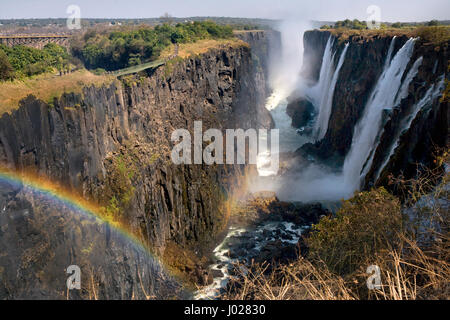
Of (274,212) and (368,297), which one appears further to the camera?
(274,212)

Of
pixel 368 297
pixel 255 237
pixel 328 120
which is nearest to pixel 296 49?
pixel 328 120

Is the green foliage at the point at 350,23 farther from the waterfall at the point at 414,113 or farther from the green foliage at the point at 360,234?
the green foliage at the point at 360,234

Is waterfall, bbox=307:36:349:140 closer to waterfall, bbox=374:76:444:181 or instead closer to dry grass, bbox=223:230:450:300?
waterfall, bbox=374:76:444:181

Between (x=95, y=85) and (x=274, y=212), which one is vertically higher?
(x=95, y=85)

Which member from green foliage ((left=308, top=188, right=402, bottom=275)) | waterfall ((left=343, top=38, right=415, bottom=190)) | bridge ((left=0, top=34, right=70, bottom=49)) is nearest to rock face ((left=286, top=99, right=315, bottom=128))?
waterfall ((left=343, top=38, right=415, bottom=190))

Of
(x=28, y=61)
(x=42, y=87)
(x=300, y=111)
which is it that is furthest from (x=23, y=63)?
(x=300, y=111)
